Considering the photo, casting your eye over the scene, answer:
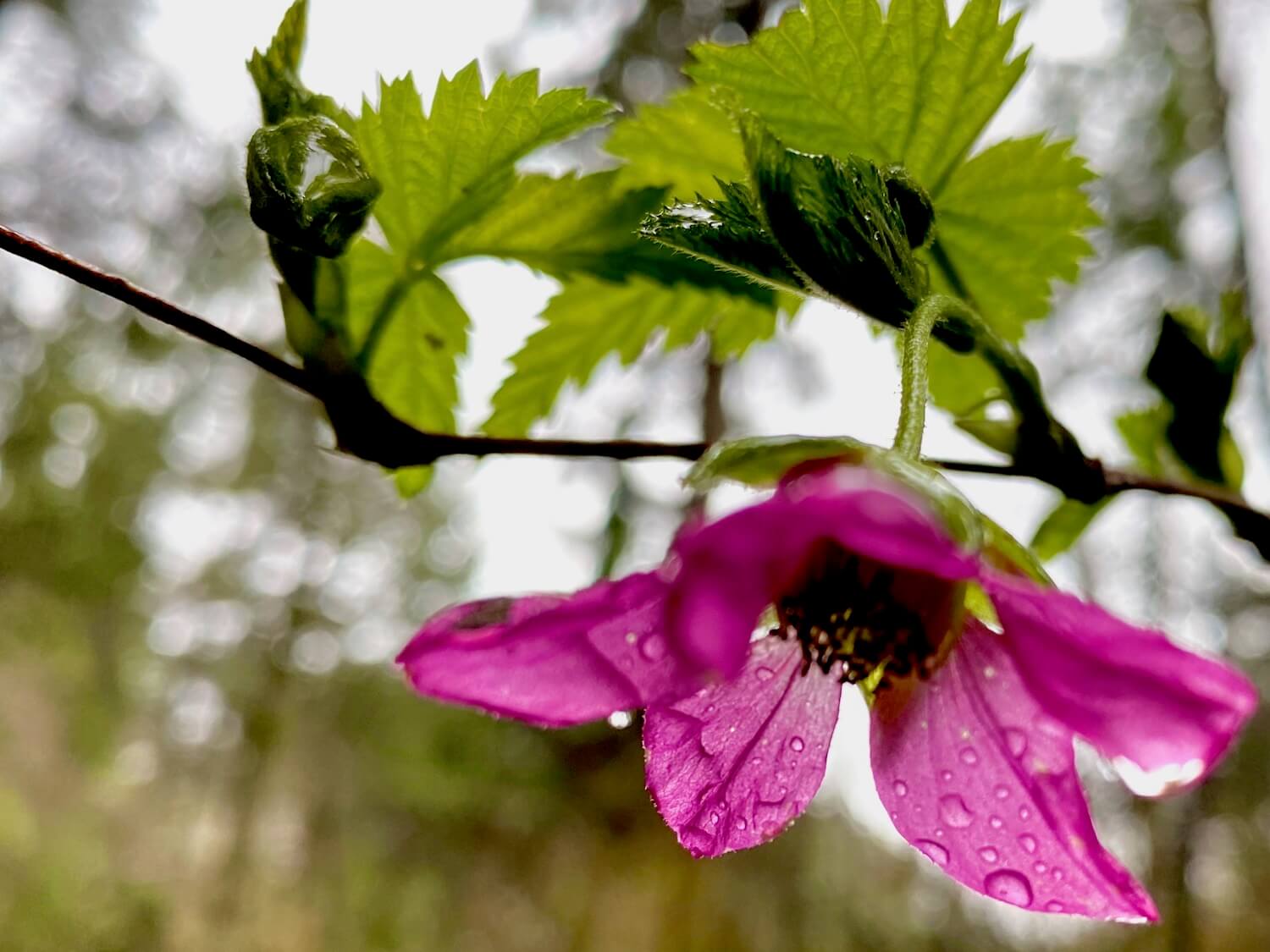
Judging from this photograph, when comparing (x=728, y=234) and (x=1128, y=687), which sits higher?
(x=728, y=234)

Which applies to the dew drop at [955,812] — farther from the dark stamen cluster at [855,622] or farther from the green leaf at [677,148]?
the green leaf at [677,148]

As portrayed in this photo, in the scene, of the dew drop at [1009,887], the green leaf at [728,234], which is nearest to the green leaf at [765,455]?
the green leaf at [728,234]

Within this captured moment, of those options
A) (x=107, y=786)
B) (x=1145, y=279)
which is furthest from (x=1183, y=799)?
(x=107, y=786)

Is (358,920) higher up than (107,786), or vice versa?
(107,786)

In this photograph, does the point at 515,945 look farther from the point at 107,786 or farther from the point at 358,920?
the point at 107,786

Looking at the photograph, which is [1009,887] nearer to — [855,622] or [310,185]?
[855,622]

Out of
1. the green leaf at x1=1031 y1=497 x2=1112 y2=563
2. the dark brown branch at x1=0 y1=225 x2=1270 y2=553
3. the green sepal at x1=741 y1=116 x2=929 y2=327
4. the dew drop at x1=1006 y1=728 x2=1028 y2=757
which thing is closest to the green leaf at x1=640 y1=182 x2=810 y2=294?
the green sepal at x1=741 y1=116 x2=929 y2=327

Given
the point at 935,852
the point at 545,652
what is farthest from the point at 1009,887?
the point at 545,652
